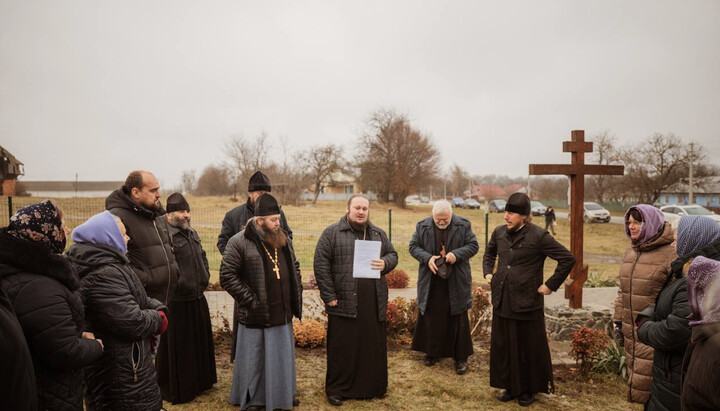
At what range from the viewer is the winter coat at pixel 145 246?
156 inches

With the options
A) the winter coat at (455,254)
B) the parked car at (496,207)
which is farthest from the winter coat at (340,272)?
the parked car at (496,207)

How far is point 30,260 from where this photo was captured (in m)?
2.37

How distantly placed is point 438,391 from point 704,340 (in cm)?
360

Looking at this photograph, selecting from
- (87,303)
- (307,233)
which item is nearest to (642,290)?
(87,303)

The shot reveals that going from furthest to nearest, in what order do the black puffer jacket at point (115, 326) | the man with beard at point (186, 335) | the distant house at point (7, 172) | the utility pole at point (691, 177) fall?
the utility pole at point (691, 177)
the distant house at point (7, 172)
the man with beard at point (186, 335)
the black puffer jacket at point (115, 326)

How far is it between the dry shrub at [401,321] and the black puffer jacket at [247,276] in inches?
116

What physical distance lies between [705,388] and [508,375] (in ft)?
10.5

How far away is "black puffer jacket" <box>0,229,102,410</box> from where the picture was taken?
2324mm

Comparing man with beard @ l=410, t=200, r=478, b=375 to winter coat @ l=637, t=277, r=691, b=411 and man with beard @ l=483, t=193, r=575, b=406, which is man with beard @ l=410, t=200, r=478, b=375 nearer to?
man with beard @ l=483, t=193, r=575, b=406

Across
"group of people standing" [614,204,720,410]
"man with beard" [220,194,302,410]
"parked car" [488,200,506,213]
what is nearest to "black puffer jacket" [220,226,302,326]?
"man with beard" [220,194,302,410]

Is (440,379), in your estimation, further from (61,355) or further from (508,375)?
(61,355)

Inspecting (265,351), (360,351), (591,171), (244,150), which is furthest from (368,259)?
(244,150)

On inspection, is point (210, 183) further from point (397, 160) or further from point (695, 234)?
point (695, 234)

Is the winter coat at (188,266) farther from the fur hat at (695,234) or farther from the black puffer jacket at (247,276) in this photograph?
the fur hat at (695,234)
